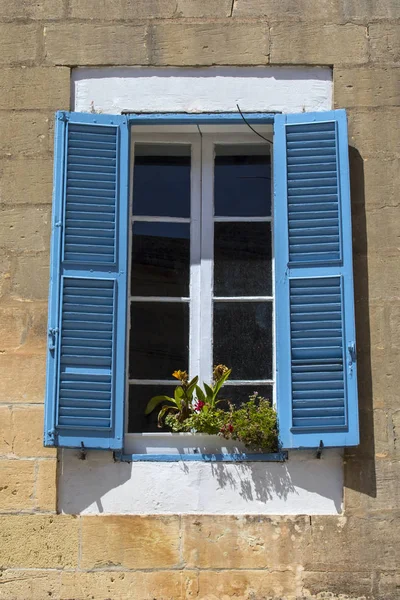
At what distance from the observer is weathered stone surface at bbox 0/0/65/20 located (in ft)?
16.4

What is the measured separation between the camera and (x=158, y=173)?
5.08 metres

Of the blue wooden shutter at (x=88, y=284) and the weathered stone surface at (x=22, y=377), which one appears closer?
the blue wooden shutter at (x=88, y=284)

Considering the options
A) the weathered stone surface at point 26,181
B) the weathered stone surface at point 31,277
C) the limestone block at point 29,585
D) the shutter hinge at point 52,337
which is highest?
the weathered stone surface at point 26,181

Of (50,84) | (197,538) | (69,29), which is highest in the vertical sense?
(69,29)

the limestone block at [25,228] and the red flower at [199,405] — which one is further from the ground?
the limestone block at [25,228]

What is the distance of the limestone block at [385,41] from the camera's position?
4898 mm

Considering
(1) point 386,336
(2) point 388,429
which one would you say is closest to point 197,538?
(2) point 388,429

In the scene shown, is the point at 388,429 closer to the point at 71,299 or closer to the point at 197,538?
the point at 197,538

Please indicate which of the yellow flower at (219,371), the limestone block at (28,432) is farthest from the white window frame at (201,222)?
the limestone block at (28,432)

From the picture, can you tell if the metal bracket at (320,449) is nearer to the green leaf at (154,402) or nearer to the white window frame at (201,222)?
the white window frame at (201,222)

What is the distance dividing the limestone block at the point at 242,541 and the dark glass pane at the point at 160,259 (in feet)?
3.97

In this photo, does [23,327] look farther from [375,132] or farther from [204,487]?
[375,132]

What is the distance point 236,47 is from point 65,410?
2091mm

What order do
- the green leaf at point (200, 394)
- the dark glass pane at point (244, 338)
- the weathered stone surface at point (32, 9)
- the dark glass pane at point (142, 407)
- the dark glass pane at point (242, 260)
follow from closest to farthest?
the green leaf at point (200, 394) → the dark glass pane at point (142, 407) → the dark glass pane at point (244, 338) → the dark glass pane at point (242, 260) → the weathered stone surface at point (32, 9)
